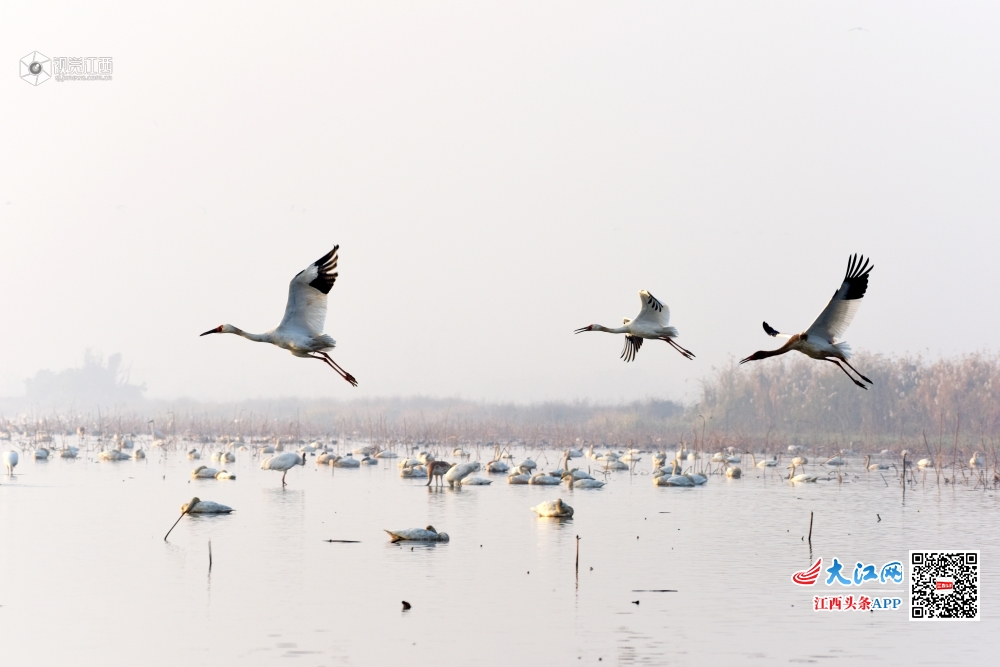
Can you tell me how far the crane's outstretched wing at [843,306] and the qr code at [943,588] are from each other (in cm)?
312

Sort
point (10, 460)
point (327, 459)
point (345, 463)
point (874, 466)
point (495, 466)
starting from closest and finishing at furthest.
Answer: point (10, 460), point (495, 466), point (874, 466), point (345, 463), point (327, 459)

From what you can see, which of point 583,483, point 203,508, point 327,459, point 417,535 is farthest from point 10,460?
point 417,535

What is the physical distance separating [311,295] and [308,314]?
234 millimetres

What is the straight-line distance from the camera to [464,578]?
1606 centimetres

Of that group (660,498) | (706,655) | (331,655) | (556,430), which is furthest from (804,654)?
(556,430)

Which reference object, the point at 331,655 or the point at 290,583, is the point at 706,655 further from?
the point at 290,583

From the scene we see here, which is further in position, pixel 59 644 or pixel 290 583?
pixel 290 583

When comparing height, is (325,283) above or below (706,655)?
above

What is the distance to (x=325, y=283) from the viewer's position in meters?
15.1

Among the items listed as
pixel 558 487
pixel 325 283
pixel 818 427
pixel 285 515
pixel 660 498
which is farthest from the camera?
pixel 818 427

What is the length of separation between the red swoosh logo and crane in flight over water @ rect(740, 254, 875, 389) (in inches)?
130

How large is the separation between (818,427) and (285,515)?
104ft

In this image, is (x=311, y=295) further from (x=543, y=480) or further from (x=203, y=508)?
(x=543, y=480)

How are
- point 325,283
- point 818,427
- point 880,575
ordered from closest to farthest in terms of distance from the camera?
point 325,283
point 880,575
point 818,427
